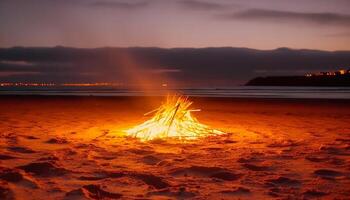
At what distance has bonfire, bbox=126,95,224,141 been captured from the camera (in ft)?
23.2

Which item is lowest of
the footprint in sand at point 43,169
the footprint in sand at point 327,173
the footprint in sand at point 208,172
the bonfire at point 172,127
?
the footprint in sand at point 327,173

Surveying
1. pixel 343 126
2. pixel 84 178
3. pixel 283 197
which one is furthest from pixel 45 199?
pixel 343 126

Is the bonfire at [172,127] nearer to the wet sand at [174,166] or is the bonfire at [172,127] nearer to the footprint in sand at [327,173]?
the wet sand at [174,166]

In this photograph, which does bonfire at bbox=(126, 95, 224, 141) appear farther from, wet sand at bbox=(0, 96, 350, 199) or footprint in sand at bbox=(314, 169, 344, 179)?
footprint in sand at bbox=(314, 169, 344, 179)

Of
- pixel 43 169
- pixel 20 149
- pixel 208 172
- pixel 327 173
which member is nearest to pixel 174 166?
pixel 208 172

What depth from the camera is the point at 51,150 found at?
5848mm

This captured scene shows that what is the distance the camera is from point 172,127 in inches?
285

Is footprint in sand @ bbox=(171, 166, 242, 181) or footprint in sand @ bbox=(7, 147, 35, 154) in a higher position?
footprint in sand @ bbox=(7, 147, 35, 154)

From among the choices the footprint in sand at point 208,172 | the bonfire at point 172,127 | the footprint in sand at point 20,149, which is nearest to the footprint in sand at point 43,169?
the footprint in sand at point 20,149

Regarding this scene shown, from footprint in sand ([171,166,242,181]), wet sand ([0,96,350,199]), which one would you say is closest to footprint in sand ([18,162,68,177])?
wet sand ([0,96,350,199])

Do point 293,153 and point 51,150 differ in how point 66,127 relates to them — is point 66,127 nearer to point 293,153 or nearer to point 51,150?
point 51,150

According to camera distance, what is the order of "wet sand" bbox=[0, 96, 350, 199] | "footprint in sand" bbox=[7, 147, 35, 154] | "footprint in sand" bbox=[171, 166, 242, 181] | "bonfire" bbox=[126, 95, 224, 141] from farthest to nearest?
1. "bonfire" bbox=[126, 95, 224, 141]
2. "footprint in sand" bbox=[7, 147, 35, 154]
3. "footprint in sand" bbox=[171, 166, 242, 181]
4. "wet sand" bbox=[0, 96, 350, 199]

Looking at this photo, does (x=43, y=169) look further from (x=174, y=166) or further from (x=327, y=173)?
(x=327, y=173)

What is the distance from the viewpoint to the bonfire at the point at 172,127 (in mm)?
7066
